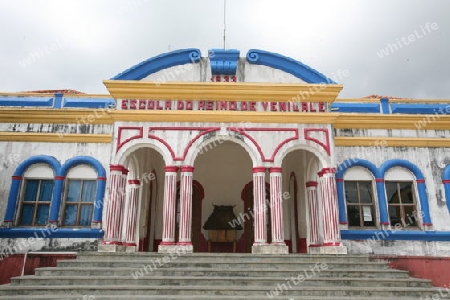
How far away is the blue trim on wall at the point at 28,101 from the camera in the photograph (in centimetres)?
1152

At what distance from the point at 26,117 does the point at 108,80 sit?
3250 millimetres

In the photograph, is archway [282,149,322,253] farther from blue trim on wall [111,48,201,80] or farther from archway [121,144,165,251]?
blue trim on wall [111,48,201,80]

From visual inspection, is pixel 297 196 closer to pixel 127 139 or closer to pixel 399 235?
pixel 399 235

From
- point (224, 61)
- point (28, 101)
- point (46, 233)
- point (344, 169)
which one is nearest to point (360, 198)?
point (344, 169)

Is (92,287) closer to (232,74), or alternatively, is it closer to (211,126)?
(211,126)

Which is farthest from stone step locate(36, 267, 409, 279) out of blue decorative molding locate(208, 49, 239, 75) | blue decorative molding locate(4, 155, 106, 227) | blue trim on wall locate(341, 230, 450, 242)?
blue decorative molding locate(208, 49, 239, 75)

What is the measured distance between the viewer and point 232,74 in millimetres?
10242

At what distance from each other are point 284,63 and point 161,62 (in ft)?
11.2

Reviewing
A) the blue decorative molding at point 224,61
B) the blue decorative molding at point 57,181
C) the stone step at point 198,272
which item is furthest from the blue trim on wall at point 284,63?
the blue decorative molding at point 57,181

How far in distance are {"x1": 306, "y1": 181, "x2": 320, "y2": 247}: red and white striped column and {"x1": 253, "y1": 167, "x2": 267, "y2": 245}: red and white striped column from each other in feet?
7.37

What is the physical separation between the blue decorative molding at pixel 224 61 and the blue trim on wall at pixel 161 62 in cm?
46

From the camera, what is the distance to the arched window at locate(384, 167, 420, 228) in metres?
10.6

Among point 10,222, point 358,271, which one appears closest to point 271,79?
point 358,271

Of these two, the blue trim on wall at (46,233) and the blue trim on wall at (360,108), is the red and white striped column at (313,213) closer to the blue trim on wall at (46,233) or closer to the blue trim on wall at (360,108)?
the blue trim on wall at (360,108)
